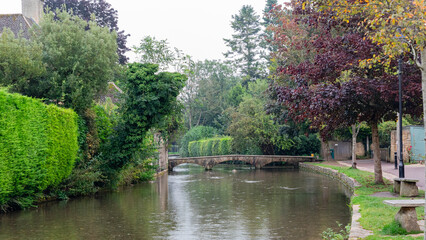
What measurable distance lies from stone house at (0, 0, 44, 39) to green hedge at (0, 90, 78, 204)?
1059cm

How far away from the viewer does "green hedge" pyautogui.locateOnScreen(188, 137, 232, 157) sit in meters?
50.9

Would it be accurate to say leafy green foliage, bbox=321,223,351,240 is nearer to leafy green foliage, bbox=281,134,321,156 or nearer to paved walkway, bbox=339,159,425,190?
paved walkway, bbox=339,159,425,190

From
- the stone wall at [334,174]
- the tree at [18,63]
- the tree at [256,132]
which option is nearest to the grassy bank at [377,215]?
the stone wall at [334,174]

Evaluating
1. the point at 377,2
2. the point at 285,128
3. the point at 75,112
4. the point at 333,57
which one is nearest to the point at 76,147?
the point at 75,112

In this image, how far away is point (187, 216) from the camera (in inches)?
522

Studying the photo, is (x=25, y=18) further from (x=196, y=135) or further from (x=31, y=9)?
(x=196, y=135)

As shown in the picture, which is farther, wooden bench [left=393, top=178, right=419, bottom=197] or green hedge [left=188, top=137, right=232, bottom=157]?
green hedge [left=188, top=137, right=232, bottom=157]

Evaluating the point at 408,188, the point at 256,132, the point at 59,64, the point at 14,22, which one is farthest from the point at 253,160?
the point at 408,188

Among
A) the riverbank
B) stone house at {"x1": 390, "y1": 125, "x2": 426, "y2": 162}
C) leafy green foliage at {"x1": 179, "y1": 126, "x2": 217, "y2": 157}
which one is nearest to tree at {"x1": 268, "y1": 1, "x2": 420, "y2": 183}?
the riverbank

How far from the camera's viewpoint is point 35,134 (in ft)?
48.0

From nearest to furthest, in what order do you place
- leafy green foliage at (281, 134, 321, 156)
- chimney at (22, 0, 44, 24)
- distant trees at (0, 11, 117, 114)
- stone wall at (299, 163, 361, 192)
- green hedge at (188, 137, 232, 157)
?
distant trees at (0, 11, 117, 114) → stone wall at (299, 163, 361, 192) → chimney at (22, 0, 44, 24) → leafy green foliage at (281, 134, 321, 156) → green hedge at (188, 137, 232, 157)

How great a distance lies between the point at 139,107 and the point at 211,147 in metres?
35.9

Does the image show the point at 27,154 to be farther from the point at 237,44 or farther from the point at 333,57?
the point at 237,44

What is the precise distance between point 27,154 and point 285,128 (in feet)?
89.9
